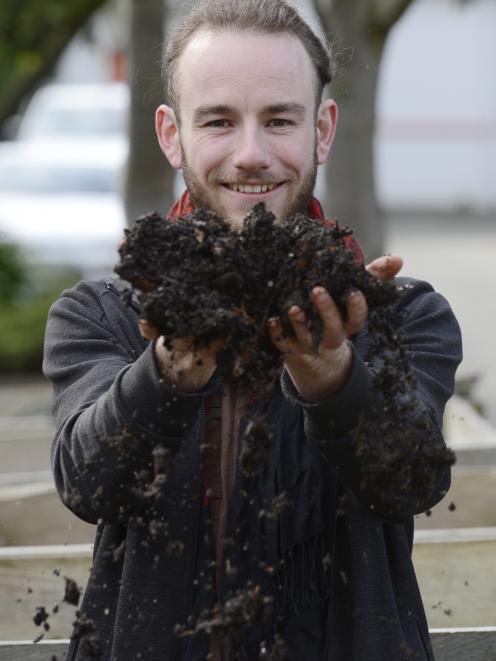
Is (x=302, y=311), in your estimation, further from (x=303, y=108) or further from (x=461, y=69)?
(x=461, y=69)

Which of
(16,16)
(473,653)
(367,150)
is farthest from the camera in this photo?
(16,16)

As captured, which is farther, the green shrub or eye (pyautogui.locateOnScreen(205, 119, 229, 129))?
the green shrub

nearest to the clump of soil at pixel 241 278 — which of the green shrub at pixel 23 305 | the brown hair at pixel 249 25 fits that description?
the brown hair at pixel 249 25

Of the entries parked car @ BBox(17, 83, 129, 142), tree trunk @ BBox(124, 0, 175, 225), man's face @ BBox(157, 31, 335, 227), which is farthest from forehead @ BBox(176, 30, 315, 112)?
parked car @ BBox(17, 83, 129, 142)

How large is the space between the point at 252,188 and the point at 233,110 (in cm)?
17

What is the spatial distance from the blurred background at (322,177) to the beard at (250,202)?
520 mm

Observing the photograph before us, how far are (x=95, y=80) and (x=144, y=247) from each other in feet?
112

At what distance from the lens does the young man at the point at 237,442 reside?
2271 millimetres

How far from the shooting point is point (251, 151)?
8.42 ft

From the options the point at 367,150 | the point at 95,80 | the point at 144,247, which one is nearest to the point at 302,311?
the point at 144,247

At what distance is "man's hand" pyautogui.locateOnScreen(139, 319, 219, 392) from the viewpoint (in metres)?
2.19

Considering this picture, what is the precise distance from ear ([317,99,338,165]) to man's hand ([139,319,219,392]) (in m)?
0.78

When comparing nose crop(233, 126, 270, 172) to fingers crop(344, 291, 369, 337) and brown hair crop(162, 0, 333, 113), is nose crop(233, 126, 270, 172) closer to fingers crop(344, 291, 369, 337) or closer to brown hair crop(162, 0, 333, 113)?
brown hair crop(162, 0, 333, 113)

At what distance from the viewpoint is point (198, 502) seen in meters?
2.46
